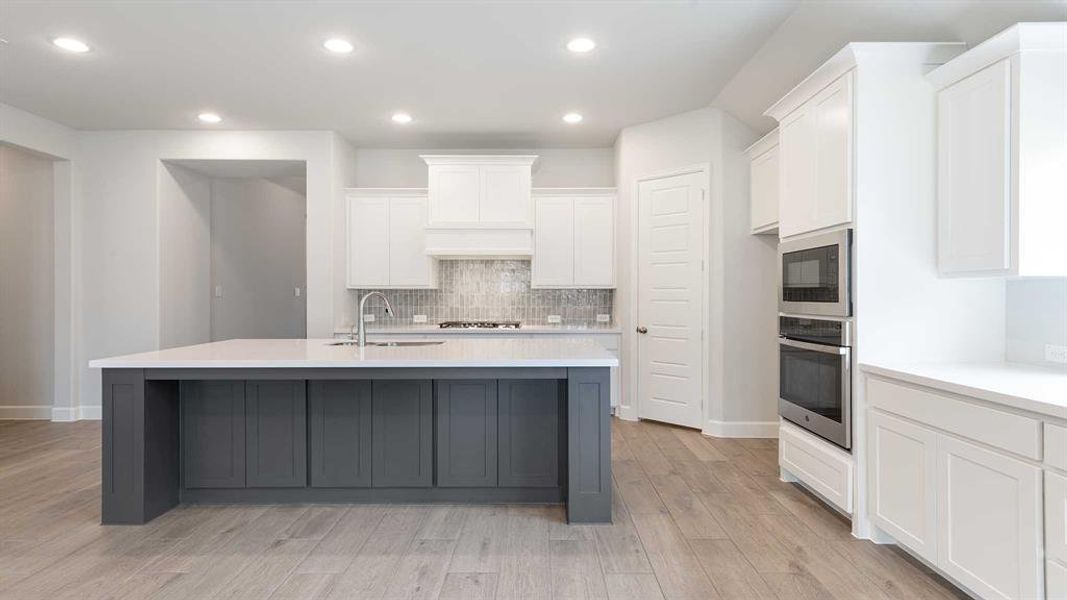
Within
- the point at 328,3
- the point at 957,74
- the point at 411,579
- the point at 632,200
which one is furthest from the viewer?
the point at 632,200

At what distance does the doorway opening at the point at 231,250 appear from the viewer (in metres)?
5.43

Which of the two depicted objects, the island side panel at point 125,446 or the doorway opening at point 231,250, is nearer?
the island side panel at point 125,446

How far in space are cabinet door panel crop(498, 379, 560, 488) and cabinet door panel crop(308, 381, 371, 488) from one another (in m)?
0.77

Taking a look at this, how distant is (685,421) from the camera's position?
189 inches

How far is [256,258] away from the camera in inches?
269

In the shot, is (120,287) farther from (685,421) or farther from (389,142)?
(685,421)

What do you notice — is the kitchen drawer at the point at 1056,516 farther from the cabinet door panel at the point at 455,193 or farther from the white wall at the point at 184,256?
the white wall at the point at 184,256

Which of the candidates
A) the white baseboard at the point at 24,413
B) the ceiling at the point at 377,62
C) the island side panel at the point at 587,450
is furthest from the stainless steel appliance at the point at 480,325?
the white baseboard at the point at 24,413

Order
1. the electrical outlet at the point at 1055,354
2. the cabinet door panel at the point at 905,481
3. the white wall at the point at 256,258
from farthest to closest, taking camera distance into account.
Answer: the white wall at the point at 256,258
the electrical outlet at the point at 1055,354
the cabinet door panel at the point at 905,481

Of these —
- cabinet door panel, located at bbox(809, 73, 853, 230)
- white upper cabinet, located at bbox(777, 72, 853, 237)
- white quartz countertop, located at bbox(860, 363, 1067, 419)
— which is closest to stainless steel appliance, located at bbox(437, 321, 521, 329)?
white upper cabinet, located at bbox(777, 72, 853, 237)

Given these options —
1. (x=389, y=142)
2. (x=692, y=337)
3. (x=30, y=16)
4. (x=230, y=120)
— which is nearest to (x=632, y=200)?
(x=692, y=337)

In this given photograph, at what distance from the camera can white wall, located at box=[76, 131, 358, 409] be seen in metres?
5.22

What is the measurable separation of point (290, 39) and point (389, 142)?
2313mm

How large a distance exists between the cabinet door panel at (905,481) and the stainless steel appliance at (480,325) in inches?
137
